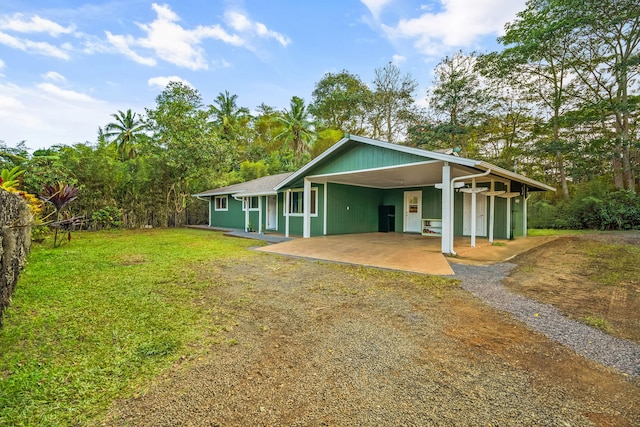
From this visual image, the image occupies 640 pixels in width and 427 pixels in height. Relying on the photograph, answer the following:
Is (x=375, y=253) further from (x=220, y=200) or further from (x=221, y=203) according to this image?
(x=220, y=200)

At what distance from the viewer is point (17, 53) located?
8859mm

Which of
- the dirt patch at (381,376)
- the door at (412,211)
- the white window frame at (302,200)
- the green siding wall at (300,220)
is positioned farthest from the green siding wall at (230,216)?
the dirt patch at (381,376)

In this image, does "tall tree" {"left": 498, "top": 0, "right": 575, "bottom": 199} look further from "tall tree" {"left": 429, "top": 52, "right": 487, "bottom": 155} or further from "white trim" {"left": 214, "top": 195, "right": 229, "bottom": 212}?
"white trim" {"left": 214, "top": 195, "right": 229, "bottom": 212}

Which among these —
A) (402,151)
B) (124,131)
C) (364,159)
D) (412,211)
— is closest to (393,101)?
(412,211)

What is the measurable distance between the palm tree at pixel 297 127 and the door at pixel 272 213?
9990mm

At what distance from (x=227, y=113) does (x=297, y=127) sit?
6783 mm

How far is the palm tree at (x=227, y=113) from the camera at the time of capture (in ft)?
82.8

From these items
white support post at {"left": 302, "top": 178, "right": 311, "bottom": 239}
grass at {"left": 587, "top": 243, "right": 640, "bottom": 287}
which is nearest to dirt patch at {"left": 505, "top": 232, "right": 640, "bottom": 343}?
grass at {"left": 587, "top": 243, "right": 640, "bottom": 287}

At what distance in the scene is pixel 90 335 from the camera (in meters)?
2.91

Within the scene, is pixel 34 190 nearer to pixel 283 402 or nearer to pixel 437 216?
pixel 283 402

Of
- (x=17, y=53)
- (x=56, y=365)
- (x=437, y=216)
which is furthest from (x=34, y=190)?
(x=437, y=216)

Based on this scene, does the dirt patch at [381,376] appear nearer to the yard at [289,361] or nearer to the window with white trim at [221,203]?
the yard at [289,361]

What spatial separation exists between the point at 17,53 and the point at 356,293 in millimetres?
11916

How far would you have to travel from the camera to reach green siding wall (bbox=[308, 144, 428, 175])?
8011mm
